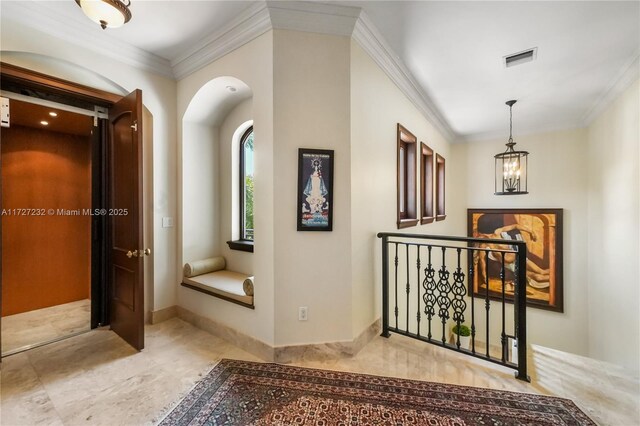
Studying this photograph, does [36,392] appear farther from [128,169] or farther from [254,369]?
[128,169]

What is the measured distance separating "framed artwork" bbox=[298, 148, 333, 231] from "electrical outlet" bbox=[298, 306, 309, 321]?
0.66 m

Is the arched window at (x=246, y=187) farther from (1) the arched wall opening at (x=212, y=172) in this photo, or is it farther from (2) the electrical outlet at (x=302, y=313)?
(2) the electrical outlet at (x=302, y=313)

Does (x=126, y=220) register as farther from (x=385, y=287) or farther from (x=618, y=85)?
(x=618, y=85)

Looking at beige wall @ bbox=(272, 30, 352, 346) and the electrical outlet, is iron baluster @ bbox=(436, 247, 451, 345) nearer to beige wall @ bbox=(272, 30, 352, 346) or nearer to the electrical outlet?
beige wall @ bbox=(272, 30, 352, 346)

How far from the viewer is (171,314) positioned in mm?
3039

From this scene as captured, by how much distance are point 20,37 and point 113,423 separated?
9.65 feet

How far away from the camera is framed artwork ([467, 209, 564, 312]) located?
484 cm

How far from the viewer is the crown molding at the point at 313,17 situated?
208 centimetres

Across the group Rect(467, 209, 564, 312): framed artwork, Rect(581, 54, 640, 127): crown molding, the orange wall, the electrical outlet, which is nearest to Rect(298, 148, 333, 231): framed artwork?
the electrical outlet

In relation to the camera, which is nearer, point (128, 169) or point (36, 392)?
point (36, 392)

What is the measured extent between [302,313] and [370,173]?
144 centimetres

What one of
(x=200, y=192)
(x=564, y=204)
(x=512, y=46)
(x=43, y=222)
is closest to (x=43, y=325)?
(x=43, y=222)

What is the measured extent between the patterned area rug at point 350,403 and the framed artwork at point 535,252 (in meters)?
3.28

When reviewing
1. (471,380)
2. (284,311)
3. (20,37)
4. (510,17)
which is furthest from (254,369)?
(510,17)
